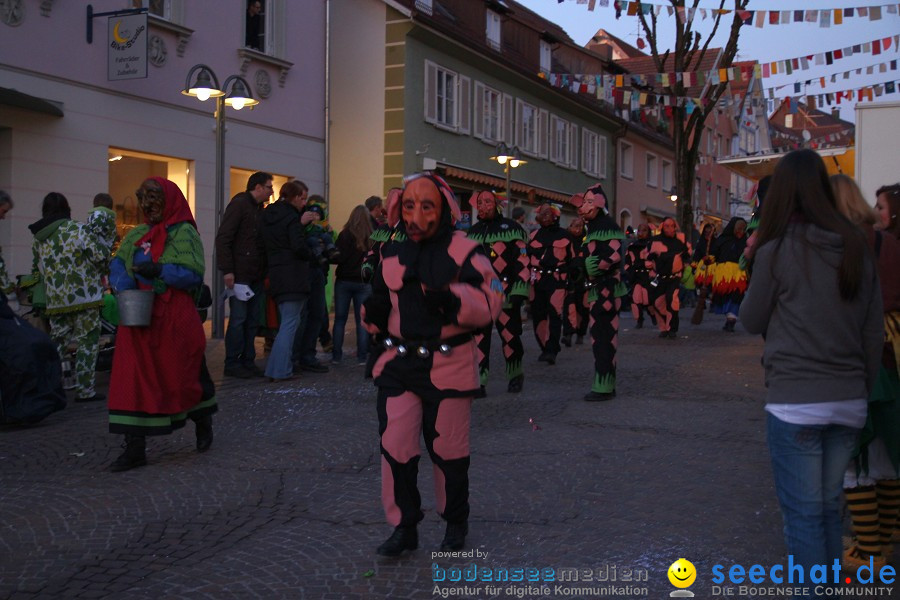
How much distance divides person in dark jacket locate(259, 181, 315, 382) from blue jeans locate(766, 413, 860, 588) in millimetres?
7041

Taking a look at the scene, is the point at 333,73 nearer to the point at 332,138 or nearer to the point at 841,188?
the point at 332,138

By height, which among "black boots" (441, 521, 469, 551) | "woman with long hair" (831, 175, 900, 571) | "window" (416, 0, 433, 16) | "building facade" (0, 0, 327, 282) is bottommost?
"black boots" (441, 521, 469, 551)

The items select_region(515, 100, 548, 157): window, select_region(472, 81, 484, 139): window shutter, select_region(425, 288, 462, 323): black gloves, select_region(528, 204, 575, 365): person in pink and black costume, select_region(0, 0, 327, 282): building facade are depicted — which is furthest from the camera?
select_region(515, 100, 548, 157): window

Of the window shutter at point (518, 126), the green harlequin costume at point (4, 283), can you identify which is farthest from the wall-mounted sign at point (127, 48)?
the window shutter at point (518, 126)

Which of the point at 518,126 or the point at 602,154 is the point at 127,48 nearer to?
the point at 518,126

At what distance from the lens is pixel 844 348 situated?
351 cm

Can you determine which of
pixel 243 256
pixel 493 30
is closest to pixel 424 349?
pixel 243 256

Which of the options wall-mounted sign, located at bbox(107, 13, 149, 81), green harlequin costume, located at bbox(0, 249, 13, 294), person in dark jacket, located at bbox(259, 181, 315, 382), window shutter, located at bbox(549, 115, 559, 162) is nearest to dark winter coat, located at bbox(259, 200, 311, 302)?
person in dark jacket, located at bbox(259, 181, 315, 382)

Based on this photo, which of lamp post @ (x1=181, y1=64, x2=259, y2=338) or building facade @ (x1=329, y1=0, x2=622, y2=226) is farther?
building facade @ (x1=329, y1=0, x2=622, y2=226)

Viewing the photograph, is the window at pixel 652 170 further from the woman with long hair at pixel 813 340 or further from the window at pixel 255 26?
the woman with long hair at pixel 813 340

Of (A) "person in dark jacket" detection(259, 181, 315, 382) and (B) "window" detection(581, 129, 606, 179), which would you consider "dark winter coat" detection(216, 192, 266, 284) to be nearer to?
(A) "person in dark jacket" detection(259, 181, 315, 382)

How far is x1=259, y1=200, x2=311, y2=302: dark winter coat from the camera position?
10.1 m

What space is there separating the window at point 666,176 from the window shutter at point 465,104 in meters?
21.5

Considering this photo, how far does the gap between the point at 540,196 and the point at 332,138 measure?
9.14 metres
